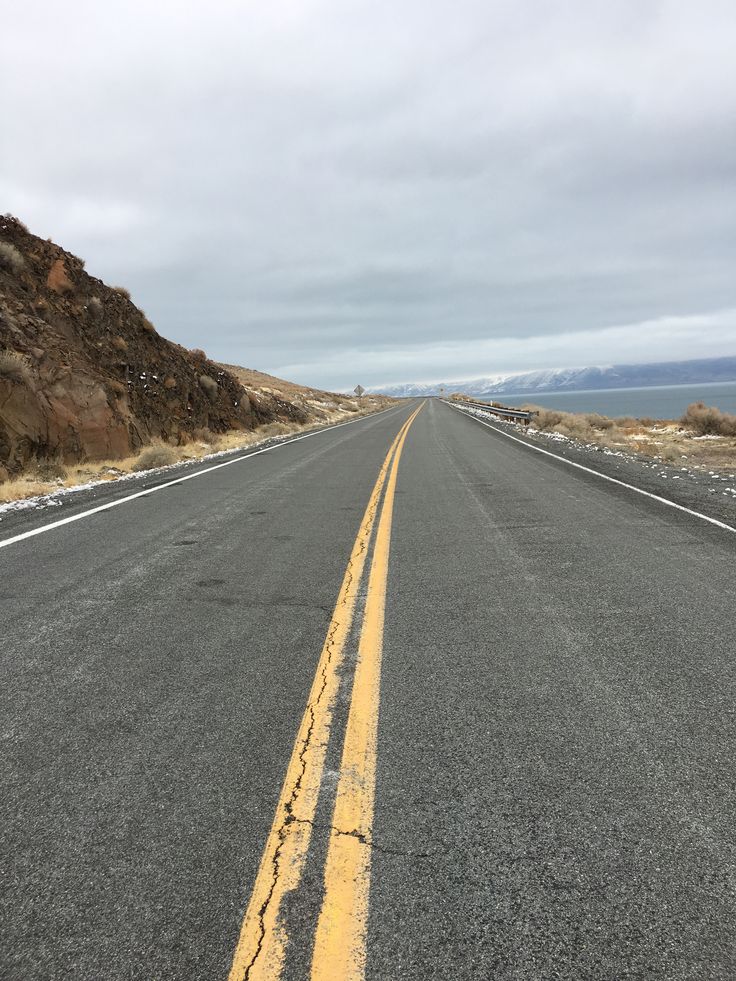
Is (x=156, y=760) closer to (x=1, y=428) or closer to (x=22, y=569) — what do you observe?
(x=22, y=569)

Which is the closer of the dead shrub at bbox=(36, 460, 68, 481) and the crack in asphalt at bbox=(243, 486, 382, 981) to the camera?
the crack in asphalt at bbox=(243, 486, 382, 981)

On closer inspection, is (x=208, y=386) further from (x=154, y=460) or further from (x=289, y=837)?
(x=289, y=837)

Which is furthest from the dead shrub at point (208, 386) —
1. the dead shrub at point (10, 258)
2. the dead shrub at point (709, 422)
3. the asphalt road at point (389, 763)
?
the asphalt road at point (389, 763)

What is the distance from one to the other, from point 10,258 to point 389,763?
1973cm

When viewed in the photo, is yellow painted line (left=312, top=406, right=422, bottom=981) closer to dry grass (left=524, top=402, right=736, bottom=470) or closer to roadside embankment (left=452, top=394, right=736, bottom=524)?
roadside embankment (left=452, top=394, right=736, bottom=524)

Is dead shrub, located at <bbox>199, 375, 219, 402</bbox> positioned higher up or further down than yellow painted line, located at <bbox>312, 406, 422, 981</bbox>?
higher up

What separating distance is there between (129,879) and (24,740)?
4.08 ft

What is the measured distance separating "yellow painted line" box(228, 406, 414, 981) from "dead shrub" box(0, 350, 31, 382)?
42.3ft

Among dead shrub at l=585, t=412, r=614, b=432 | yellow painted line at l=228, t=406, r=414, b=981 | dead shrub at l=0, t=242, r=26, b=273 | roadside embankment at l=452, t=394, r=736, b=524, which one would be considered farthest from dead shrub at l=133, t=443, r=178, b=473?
dead shrub at l=585, t=412, r=614, b=432

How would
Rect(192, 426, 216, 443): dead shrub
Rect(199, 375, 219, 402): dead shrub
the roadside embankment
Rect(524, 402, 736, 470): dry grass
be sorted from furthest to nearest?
Rect(199, 375, 219, 402): dead shrub, Rect(192, 426, 216, 443): dead shrub, Rect(524, 402, 736, 470): dry grass, the roadside embankment

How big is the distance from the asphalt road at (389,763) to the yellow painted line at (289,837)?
0.05 feet

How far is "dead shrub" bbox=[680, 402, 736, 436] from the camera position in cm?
2255

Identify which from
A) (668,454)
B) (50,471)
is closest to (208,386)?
(50,471)

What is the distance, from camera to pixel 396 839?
7.51ft
